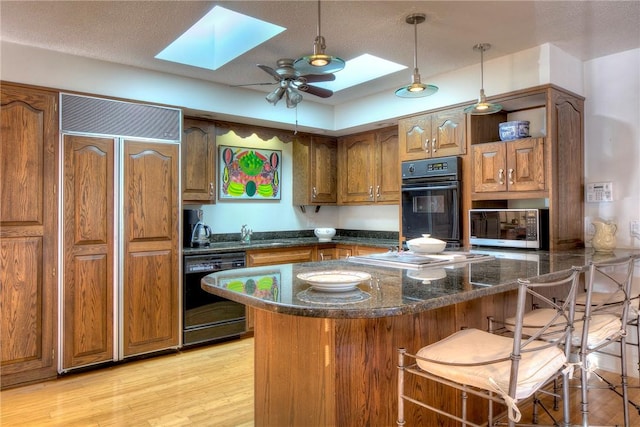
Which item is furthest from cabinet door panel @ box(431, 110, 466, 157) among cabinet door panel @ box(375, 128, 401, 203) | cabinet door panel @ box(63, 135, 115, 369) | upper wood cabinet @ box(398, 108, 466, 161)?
cabinet door panel @ box(63, 135, 115, 369)

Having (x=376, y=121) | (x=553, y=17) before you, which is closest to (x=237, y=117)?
(x=376, y=121)

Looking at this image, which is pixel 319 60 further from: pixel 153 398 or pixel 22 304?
pixel 22 304

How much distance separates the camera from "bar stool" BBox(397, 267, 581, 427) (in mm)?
1355

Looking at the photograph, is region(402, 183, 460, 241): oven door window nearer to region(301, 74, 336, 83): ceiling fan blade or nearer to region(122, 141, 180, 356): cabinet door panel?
region(301, 74, 336, 83): ceiling fan blade

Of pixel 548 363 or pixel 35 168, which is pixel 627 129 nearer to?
pixel 548 363

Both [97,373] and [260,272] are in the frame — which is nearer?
[260,272]

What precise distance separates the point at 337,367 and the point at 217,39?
8.95ft

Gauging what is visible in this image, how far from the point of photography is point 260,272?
6.77 ft

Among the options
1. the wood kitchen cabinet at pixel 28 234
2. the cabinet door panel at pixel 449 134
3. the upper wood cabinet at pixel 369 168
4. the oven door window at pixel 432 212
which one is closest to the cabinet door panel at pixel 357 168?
the upper wood cabinet at pixel 369 168

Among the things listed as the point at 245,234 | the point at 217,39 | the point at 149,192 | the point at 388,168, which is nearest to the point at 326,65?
the point at 217,39

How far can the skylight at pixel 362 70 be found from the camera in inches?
143

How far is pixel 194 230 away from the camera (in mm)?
4051

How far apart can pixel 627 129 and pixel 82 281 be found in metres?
4.25

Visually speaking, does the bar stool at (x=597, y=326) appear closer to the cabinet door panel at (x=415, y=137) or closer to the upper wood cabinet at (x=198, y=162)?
the cabinet door panel at (x=415, y=137)
